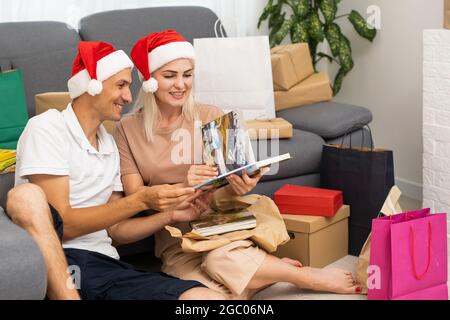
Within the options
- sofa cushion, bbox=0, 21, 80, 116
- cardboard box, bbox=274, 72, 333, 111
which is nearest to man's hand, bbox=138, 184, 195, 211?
sofa cushion, bbox=0, 21, 80, 116

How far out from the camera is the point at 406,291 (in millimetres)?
2619

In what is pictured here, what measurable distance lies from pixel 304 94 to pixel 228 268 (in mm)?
1411

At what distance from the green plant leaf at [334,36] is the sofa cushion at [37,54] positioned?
4.91ft

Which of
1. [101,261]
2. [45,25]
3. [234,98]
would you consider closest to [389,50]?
[234,98]

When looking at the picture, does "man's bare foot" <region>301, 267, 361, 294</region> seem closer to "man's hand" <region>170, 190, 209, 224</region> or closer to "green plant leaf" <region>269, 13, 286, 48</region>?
"man's hand" <region>170, 190, 209, 224</region>

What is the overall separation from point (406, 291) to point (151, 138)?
3.31 feet

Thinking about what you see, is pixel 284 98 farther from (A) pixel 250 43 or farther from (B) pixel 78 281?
(B) pixel 78 281

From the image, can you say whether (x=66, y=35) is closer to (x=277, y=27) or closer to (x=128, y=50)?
(x=128, y=50)

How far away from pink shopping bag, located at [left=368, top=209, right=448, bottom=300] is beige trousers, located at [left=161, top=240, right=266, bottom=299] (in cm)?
39

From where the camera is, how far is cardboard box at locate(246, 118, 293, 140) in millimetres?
3307

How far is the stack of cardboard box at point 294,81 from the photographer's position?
3748mm

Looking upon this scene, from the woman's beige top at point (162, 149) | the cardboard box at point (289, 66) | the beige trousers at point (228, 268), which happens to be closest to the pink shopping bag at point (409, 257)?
the beige trousers at point (228, 268)

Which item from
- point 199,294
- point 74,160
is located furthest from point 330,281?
point 74,160
